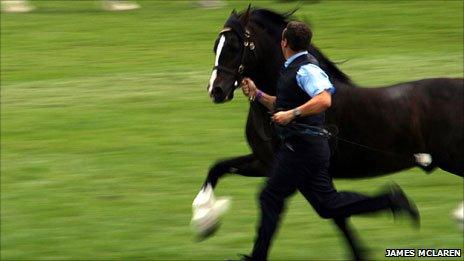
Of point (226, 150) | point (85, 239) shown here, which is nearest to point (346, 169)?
point (85, 239)

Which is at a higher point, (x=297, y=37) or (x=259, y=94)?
(x=297, y=37)

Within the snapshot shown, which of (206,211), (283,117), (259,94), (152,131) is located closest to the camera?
(283,117)

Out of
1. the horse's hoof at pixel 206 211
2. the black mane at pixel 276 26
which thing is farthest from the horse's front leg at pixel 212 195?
the black mane at pixel 276 26

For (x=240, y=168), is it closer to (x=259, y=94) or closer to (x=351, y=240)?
(x=259, y=94)

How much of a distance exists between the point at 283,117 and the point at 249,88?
2.83 ft

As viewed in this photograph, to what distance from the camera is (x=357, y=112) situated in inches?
322

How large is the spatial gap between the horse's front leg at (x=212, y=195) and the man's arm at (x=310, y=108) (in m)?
1.30

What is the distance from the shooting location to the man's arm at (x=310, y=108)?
23.1 feet

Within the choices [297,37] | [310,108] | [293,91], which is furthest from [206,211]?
[297,37]

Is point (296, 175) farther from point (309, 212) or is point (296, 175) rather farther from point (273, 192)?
point (309, 212)

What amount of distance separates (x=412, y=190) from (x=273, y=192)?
356cm

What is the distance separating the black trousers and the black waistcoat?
0.14 meters

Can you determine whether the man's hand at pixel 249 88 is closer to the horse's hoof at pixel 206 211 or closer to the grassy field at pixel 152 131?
the horse's hoof at pixel 206 211

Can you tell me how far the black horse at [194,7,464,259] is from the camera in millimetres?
8109
